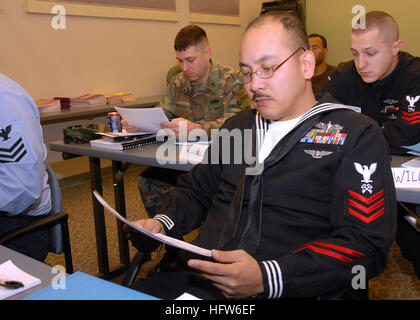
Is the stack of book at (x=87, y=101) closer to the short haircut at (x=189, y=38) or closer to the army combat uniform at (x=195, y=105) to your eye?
the army combat uniform at (x=195, y=105)

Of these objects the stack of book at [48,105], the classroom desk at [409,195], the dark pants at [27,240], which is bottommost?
the dark pants at [27,240]

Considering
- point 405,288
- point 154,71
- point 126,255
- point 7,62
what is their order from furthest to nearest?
1. point 154,71
2. point 7,62
3. point 126,255
4. point 405,288

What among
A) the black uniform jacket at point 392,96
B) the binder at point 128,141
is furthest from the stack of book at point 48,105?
the black uniform jacket at point 392,96

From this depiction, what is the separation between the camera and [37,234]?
1548 mm

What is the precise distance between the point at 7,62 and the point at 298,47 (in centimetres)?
310

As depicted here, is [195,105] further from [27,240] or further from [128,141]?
[27,240]

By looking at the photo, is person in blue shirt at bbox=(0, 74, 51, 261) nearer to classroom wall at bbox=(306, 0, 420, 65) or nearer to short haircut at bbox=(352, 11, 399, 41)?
short haircut at bbox=(352, 11, 399, 41)

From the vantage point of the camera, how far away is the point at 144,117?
2.17m

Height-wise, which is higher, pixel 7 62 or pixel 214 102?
pixel 7 62

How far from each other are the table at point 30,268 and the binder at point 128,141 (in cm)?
114

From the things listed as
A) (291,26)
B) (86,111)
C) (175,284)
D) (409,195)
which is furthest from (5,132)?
(86,111)

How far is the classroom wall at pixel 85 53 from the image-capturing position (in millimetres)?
3570
